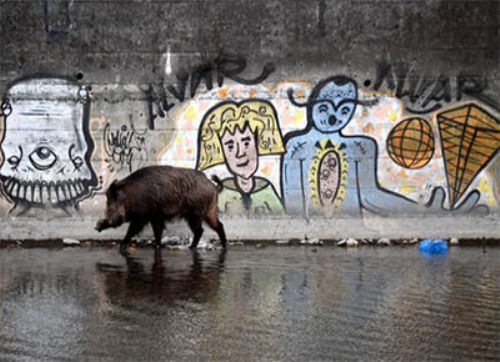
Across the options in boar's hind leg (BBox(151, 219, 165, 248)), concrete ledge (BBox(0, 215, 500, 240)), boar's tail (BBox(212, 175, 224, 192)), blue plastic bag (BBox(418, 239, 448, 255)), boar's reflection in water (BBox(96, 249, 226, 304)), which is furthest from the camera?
concrete ledge (BBox(0, 215, 500, 240))

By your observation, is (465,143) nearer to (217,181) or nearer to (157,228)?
(217,181)

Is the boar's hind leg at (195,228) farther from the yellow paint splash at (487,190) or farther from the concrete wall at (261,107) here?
the yellow paint splash at (487,190)

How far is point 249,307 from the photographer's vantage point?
9125 mm

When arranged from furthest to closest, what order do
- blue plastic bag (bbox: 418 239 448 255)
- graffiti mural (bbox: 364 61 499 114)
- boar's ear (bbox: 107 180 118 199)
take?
graffiti mural (bbox: 364 61 499 114)
boar's ear (bbox: 107 180 118 199)
blue plastic bag (bbox: 418 239 448 255)

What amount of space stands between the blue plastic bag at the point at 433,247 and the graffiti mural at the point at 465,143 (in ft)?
3.92

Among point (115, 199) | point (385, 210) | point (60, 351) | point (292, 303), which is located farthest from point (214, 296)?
point (385, 210)

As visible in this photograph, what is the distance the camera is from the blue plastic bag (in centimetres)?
1493

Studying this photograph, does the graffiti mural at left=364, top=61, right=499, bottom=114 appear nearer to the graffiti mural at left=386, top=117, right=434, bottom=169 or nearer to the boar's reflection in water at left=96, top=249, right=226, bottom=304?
the graffiti mural at left=386, top=117, right=434, bottom=169

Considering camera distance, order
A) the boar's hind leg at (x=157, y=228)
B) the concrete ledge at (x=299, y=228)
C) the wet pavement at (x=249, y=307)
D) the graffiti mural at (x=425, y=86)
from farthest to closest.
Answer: the graffiti mural at (x=425, y=86), the concrete ledge at (x=299, y=228), the boar's hind leg at (x=157, y=228), the wet pavement at (x=249, y=307)

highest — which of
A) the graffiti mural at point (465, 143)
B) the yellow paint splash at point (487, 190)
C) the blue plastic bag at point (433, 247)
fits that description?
the graffiti mural at point (465, 143)

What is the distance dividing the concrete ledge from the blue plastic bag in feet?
2.69

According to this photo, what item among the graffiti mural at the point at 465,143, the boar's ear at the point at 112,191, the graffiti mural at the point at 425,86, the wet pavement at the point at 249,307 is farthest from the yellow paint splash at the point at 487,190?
the boar's ear at the point at 112,191

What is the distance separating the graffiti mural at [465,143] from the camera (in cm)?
1619

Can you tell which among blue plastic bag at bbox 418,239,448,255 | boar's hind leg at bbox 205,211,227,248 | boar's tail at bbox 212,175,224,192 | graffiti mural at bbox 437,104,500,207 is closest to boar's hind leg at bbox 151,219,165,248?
boar's hind leg at bbox 205,211,227,248
